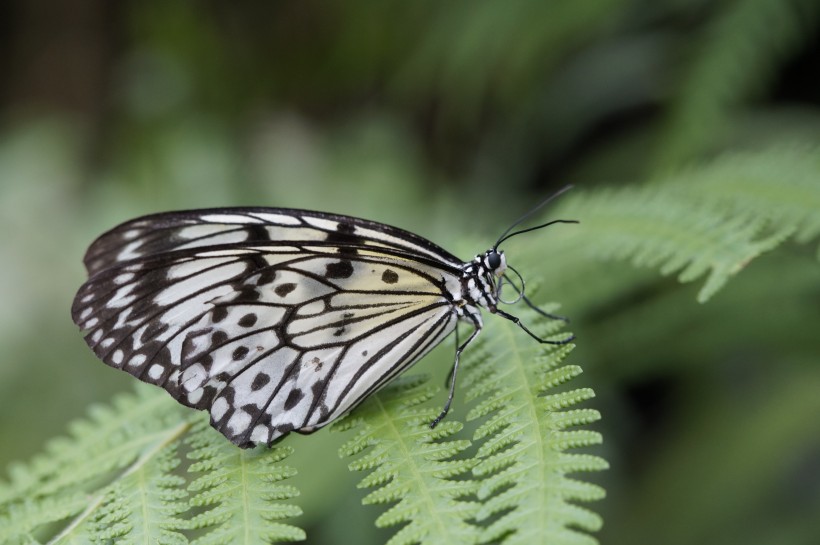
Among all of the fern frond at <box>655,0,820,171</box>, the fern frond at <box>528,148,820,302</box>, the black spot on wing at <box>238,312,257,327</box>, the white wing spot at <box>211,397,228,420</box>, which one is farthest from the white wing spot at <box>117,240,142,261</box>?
the fern frond at <box>655,0,820,171</box>

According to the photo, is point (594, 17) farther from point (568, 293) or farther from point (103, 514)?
point (103, 514)

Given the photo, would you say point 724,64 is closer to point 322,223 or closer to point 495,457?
point 322,223

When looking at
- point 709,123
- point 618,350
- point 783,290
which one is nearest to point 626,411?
point 618,350

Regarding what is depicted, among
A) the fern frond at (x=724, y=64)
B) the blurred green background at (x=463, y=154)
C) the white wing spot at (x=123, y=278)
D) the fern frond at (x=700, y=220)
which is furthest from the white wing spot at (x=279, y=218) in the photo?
the fern frond at (x=724, y=64)

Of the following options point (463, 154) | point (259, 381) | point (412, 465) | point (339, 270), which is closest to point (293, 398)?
point (259, 381)

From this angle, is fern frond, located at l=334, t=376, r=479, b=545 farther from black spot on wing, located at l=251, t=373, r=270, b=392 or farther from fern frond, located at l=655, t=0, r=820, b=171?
fern frond, located at l=655, t=0, r=820, b=171
